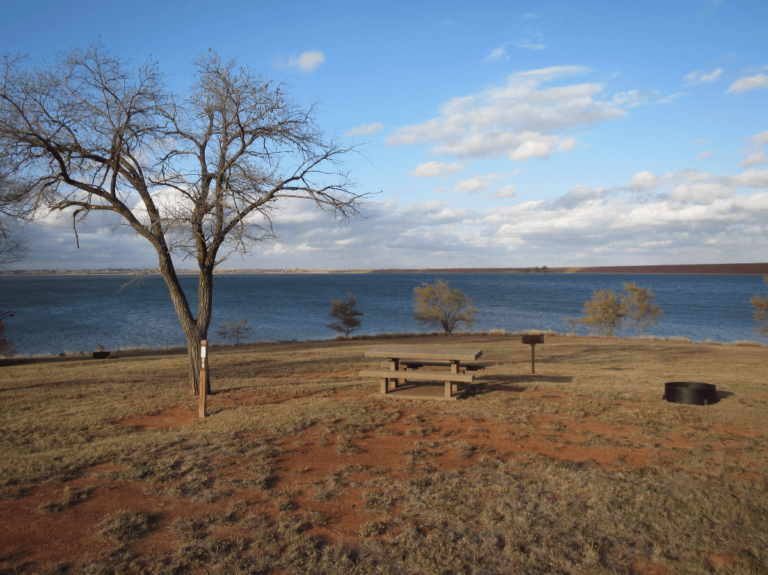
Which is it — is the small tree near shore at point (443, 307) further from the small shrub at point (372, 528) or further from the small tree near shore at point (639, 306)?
the small shrub at point (372, 528)

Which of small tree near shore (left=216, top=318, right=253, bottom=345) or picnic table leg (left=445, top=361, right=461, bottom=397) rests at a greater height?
picnic table leg (left=445, top=361, right=461, bottom=397)

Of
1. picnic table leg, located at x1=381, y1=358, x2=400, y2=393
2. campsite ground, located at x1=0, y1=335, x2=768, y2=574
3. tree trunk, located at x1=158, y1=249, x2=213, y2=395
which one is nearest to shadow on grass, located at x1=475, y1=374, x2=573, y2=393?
campsite ground, located at x1=0, y1=335, x2=768, y2=574

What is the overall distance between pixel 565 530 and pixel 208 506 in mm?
3058

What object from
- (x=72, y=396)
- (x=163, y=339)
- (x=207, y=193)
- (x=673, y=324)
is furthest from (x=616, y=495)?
(x=673, y=324)

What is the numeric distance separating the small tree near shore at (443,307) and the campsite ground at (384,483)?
2720 cm

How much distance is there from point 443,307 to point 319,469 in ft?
106

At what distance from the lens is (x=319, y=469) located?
5.18 meters

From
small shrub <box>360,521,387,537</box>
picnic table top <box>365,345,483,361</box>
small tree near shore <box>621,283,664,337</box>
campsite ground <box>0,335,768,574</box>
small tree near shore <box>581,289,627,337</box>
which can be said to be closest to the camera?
campsite ground <box>0,335,768,574</box>

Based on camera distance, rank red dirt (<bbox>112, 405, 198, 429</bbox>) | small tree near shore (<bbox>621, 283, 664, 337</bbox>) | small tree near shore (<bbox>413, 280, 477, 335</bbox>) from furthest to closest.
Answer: small tree near shore (<bbox>621, 283, 664, 337</bbox>) → small tree near shore (<bbox>413, 280, 477, 335</bbox>) → red dirt (<bbox>112, 405, 198, 429</bbox>)

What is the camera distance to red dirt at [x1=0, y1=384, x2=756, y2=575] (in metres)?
3.61

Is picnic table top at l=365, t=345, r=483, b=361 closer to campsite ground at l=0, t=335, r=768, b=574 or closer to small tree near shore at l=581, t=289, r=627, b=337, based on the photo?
campsite ground at l=0, t=335, r=768, b=574

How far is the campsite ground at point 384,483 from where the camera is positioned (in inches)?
135

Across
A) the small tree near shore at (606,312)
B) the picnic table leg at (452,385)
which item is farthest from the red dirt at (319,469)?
the small tree near shore at (606,312)

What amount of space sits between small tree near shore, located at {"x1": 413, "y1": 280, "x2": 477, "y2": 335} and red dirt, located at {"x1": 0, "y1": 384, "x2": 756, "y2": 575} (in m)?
28.1
